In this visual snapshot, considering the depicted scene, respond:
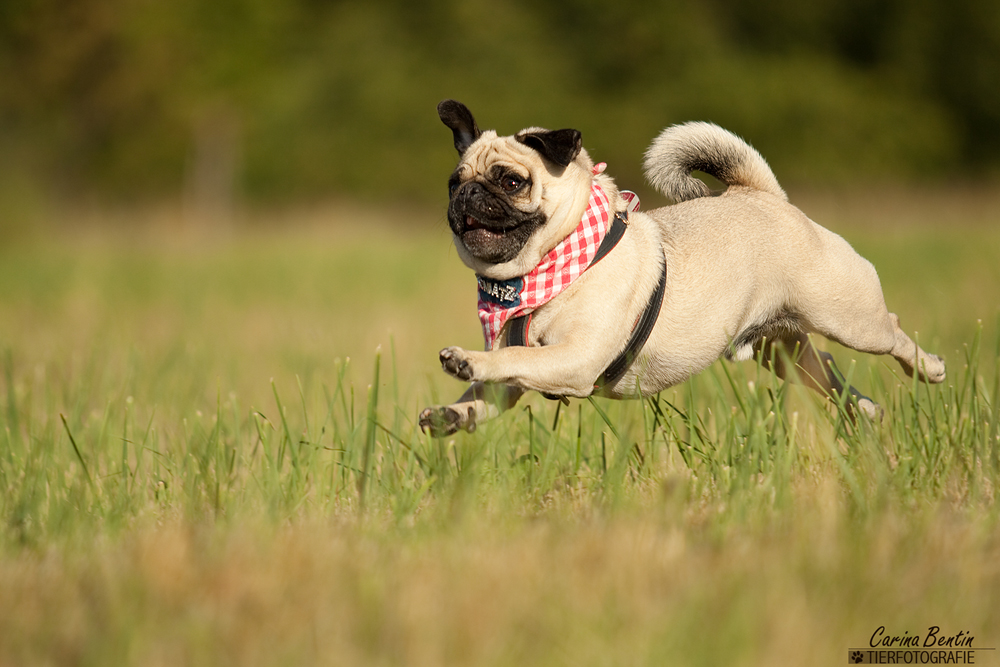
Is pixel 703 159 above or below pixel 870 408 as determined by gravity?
above

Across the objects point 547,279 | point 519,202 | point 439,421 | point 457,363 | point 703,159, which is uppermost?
point 703,159

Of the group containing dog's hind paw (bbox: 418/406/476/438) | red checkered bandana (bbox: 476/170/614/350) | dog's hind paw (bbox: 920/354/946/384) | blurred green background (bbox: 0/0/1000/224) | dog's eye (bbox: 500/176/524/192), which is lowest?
dog's hind paw (bbox: 418/406/476/438)

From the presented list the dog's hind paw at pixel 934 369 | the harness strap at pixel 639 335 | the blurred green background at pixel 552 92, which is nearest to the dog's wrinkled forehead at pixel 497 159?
the harness strap at pixel 639 335

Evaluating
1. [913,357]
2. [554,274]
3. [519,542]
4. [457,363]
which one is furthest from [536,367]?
[913,357]

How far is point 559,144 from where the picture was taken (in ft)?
Result: 11.3

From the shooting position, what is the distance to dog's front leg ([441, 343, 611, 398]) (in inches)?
119

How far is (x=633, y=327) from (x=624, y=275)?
212 millimetres

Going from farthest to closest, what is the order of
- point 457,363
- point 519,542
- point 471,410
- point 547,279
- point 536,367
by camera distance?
point 471,410 → point 547,279 → point 536,367 → point 457,363 → point 519,542

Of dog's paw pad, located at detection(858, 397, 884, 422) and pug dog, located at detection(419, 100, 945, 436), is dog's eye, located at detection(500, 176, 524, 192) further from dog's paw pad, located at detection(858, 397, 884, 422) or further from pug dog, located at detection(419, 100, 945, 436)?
dog's paw pad, located at detection(858, 397, 884, 422)

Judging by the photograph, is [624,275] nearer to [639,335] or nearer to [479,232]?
[639,335]

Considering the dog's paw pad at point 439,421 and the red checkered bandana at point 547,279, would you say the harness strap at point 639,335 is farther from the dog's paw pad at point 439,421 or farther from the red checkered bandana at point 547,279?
the dog's paw pad at point 439,421

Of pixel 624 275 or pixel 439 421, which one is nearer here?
pixel 439 421

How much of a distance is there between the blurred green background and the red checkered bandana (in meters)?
24.2

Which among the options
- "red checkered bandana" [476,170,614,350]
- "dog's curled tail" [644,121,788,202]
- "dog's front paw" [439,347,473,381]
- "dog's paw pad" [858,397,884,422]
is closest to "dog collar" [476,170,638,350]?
"red checkered bandana" [476,170,614,350]
